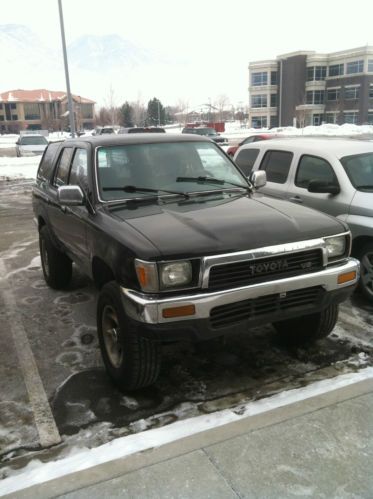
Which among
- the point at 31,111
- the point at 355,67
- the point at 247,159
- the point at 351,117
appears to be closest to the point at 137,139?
the point at 247,159

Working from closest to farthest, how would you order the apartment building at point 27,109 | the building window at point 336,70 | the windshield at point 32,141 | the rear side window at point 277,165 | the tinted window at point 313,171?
1. the tinted window at point 313,171
2. the rear side window at point 277,165
3. the windshield at point 32,141
4. the building window at point 336,70
5. the apartment building at point 27,109

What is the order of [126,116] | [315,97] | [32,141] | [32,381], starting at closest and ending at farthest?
[32,381], [32,141], [315,97], [126,116]

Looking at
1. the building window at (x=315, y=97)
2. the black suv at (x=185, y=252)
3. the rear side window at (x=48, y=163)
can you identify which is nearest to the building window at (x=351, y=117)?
the building window at (x=315, y=97)

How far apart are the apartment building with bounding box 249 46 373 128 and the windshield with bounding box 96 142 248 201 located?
2633 inches

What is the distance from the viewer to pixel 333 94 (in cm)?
7462

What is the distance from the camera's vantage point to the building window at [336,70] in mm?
72938

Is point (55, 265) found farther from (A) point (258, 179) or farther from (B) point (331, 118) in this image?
(B) point (331, 118)

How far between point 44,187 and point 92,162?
196cm

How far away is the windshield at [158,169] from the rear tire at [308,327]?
4.66ft

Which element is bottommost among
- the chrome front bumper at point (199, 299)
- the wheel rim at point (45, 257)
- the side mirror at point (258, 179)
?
the wheel rim at point (45, 257)

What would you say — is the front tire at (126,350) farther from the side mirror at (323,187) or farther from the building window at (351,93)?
the building window at (351,93)

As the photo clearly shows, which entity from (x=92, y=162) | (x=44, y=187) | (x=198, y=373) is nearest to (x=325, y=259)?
(x=198, y=373)

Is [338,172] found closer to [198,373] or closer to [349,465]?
[198,373]

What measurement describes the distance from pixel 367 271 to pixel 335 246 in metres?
1.89
